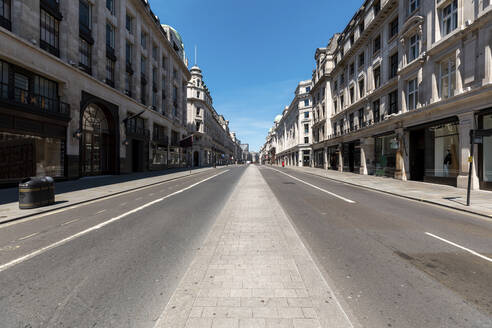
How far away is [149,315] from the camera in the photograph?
2355mm

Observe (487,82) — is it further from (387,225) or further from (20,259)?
(20,259)

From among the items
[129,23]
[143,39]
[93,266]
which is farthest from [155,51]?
[93,266]

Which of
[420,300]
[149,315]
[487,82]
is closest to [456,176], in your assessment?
[487,82]

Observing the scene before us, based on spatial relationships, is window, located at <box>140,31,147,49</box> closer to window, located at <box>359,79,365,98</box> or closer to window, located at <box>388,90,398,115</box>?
window, located at <box>359,79,365,98</box>

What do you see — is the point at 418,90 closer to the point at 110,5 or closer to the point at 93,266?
the point at 93,266

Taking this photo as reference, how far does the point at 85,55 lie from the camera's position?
1902cm

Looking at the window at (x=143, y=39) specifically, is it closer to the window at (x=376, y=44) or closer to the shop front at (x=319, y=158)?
the window at (x=376, y=44)

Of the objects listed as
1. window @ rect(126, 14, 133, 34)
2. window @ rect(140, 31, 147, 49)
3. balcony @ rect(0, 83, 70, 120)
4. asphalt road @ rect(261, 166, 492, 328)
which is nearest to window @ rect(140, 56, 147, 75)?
window @ rect(140, 31, 147, 49)

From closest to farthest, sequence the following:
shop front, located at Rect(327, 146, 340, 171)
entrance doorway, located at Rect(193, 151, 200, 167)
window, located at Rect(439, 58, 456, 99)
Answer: window, located at Rect(439, 58, 456, 99)
shop front, located at Rect(327, 146, 340, 171)
entrance doorway, located at Rect(193, 151, 200, 167)

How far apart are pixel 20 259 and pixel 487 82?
68.7ft

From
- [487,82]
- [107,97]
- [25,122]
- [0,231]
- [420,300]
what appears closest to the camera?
[420,300]

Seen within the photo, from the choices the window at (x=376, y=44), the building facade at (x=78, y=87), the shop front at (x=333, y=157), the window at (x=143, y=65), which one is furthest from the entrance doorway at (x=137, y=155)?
the window at (x=376, y=44)

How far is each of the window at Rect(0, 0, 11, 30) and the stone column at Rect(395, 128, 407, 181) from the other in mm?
30929

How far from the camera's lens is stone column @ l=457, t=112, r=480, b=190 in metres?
12.5
